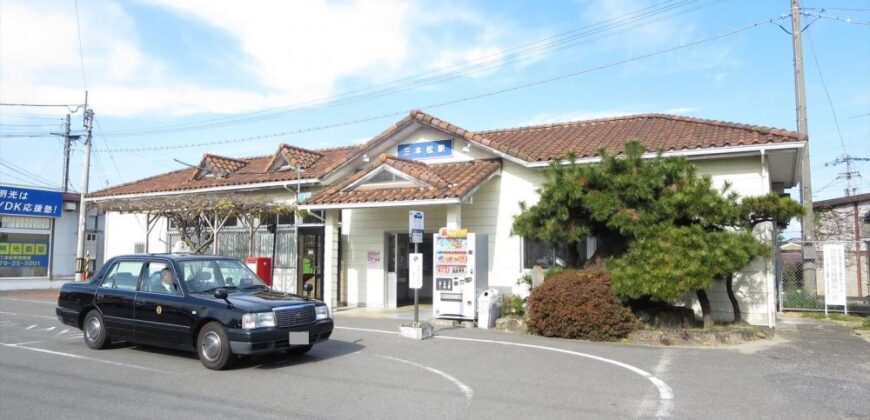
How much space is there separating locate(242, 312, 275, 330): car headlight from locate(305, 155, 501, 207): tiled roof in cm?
620

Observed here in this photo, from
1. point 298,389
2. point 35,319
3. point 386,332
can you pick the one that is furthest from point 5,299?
point 298,389

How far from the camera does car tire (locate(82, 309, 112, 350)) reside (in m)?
9.53

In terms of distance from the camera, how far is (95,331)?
9.63 meters

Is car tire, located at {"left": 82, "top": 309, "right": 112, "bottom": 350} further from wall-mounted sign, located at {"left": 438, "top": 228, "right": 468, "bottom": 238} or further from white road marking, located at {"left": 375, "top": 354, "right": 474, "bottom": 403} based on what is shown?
wall-mounted sign, located at {"left": 438, "top": 228, "right": 468, "bottom": 238}

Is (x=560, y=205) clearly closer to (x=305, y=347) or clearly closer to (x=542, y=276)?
(x=542, y=276)

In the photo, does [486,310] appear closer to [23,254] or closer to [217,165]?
[217,165]

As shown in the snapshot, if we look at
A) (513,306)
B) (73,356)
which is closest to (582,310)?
(513,306)

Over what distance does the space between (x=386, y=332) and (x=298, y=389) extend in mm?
5042

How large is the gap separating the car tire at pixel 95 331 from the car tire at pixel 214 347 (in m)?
2.31

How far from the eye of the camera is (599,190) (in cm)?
1182

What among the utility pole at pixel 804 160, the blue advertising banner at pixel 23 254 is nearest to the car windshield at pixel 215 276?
the utility pole at pixel 804 160

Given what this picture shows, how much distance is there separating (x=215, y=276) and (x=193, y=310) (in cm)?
95

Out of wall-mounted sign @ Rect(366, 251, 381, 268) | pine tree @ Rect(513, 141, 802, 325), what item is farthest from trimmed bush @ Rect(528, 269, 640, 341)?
wall-mounted sign @ Rect(366, 251, 381, 268)

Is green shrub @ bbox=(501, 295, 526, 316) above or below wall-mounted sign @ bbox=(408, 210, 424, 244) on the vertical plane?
below
